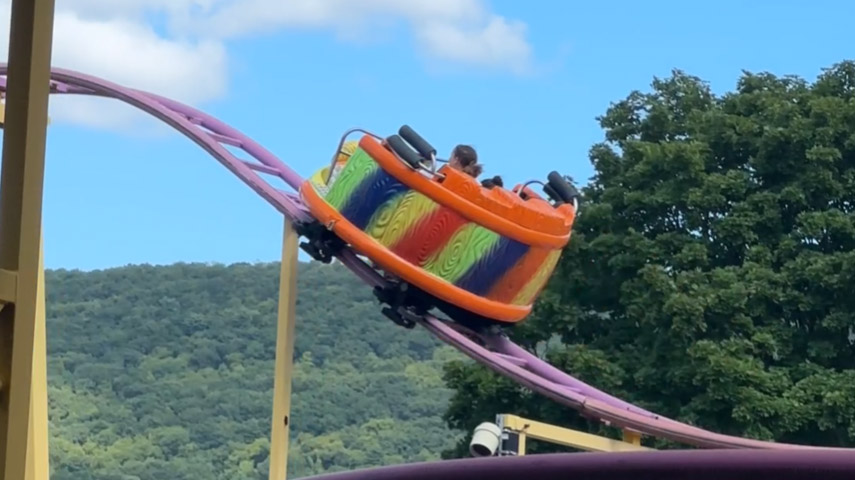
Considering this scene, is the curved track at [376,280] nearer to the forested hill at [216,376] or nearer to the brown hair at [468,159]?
the brown hair at [468,159]

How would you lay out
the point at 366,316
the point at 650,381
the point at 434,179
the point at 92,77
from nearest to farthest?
the point at 434,179 → the point at 92,77 → the point at 650,381 → the point at 366,316

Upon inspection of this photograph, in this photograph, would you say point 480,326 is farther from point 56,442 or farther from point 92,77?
point 56,442

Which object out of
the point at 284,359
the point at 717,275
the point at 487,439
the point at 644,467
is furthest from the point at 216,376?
the point at 644,467

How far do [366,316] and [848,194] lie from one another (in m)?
4.84

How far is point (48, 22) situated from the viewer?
Answer: 931 millimetres

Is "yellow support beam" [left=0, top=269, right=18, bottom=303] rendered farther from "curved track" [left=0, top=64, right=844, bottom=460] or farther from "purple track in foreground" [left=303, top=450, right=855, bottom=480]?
"curved track" [left=0, top=64, right=844, bottom=460]

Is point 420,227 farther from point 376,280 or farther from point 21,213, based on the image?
point 21,213

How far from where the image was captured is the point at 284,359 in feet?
16.4

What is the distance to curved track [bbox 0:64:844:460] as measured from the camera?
5.07m

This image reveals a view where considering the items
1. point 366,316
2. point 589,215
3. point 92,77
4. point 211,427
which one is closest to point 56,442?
point 211,427

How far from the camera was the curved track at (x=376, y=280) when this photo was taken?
16.6 feet

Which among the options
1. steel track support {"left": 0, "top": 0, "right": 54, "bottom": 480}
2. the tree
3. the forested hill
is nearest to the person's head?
steel track support {"left": 0, "top": 0, "right": 54, "bottom": 480}

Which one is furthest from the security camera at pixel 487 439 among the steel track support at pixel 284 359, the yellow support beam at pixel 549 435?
the steel track support at pixel 284 359

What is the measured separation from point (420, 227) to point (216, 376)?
7.89m
